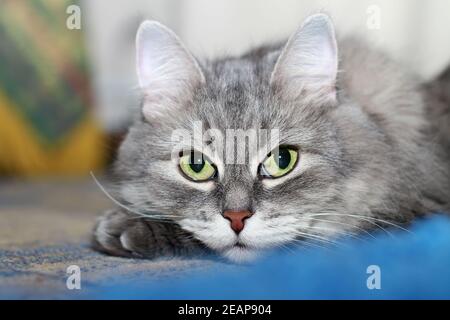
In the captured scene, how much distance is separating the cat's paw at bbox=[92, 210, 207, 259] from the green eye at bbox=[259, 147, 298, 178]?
0.84ft

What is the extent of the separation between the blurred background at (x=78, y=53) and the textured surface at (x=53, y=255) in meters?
0.86

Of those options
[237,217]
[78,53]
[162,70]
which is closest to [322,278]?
[237,217]

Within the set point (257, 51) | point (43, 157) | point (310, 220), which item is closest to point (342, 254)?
point (310, 220)

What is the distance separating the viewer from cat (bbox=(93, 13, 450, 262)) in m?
1.40

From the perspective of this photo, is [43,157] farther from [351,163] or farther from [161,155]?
[351,163]

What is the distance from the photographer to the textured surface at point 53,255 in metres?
1.27

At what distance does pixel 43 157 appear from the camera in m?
3.59

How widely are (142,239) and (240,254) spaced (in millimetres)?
275

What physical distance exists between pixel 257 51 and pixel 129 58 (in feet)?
6.41

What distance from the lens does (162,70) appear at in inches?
64.1

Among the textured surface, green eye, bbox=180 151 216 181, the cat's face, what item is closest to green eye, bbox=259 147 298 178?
the cat's face

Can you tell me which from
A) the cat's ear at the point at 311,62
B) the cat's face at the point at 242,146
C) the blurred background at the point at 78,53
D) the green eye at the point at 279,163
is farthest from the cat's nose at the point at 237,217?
the blurred background at the point at 78,53

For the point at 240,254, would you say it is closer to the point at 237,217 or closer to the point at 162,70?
the point at 237,217

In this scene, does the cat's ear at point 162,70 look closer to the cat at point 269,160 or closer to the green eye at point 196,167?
the cat at point 269,160
